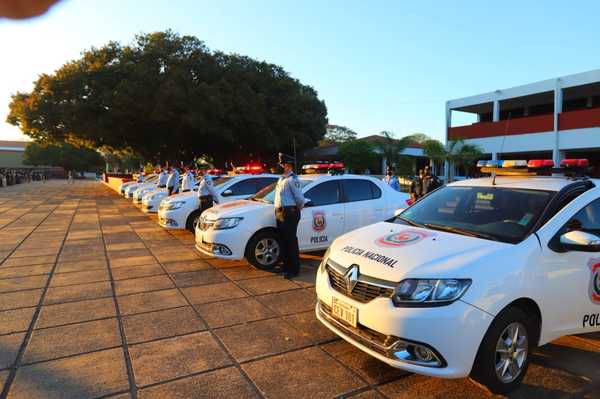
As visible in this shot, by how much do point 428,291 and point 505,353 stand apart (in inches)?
31.4

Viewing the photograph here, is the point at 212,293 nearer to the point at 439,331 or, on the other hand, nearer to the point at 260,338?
the point at 260,338

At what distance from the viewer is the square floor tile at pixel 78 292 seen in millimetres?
5438

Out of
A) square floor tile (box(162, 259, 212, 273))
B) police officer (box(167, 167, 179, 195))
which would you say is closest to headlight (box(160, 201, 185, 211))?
square floor tile (box(162, 259, 212, 273))

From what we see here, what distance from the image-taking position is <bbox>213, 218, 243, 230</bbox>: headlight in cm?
673

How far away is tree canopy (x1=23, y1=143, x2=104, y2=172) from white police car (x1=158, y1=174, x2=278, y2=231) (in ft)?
274

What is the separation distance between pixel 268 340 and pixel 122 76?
1007 inches

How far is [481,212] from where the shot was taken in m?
4.11

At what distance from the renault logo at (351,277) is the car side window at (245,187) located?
7023 millimetres

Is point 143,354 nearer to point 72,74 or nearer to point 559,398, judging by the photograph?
point 559,398

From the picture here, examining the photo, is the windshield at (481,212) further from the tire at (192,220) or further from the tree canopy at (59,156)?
the tree canopy at (59,156)

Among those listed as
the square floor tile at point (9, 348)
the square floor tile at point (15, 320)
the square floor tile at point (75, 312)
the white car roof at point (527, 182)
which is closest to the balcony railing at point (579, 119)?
the white car roof at point (527, 182)

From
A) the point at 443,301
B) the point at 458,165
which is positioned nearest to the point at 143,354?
the point at 443,301

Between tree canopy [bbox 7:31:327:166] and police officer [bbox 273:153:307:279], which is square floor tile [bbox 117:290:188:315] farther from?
tree canopy [bbox 7:31:327:166]

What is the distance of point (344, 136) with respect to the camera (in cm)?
7562
